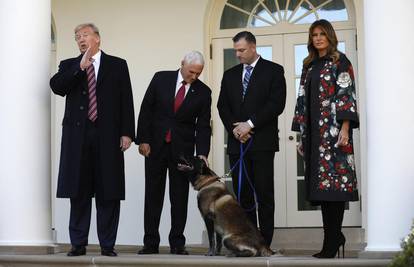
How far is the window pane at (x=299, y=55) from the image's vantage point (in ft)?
32.5

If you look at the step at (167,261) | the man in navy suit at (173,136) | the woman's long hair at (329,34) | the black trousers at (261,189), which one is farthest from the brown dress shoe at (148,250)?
the woman's long hair at (329,34)

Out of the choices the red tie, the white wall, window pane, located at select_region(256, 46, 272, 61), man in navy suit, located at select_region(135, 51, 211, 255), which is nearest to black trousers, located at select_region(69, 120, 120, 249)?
man in navy suit, located at select_region(135, 51, 211, 255)

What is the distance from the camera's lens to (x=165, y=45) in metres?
10.2

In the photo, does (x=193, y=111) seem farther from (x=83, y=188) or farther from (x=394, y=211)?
(x=394, y=211)

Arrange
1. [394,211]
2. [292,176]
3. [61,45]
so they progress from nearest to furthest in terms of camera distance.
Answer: [394,211] < [292,176] < [61,45]

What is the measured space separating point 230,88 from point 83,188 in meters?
1.56

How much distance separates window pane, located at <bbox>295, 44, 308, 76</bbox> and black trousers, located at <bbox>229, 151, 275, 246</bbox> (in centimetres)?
235

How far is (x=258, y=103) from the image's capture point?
25.6 feet

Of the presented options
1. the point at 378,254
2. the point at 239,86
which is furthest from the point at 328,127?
the point at 239,86

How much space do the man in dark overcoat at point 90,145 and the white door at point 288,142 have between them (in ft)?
8.62

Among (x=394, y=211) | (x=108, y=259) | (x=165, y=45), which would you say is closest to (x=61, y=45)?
(x=165, y=45)

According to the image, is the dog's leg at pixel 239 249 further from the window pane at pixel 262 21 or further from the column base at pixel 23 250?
the window pane at pixel 262 21

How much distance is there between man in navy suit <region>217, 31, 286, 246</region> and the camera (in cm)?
765

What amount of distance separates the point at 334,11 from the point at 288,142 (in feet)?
4.95
